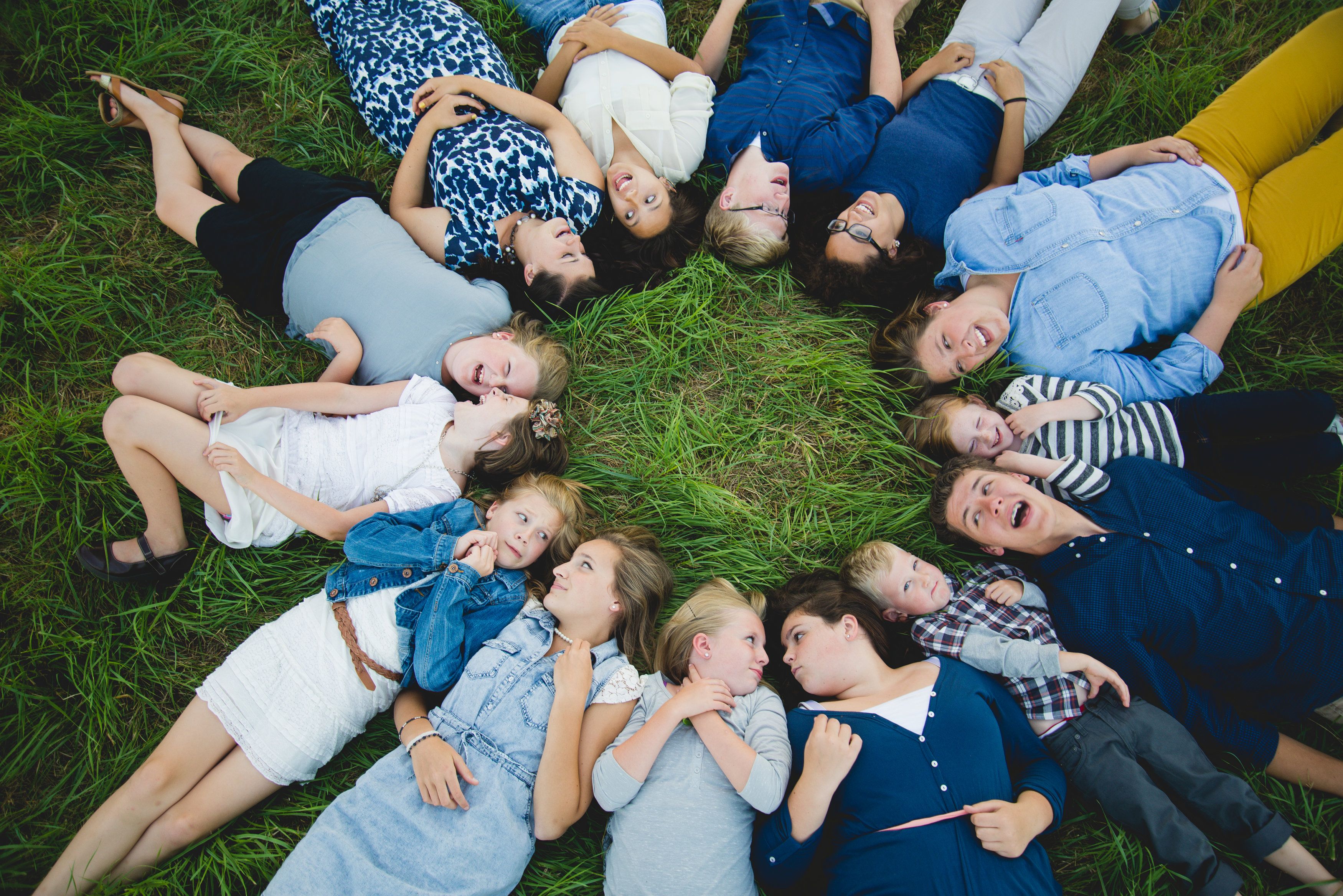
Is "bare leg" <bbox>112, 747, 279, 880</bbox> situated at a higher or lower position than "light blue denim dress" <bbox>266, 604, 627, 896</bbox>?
lower

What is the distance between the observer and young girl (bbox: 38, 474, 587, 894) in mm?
2680

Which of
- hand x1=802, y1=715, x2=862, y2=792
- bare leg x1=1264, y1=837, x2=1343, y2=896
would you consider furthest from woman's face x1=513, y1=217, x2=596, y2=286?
bare leg x1=1264, y1=837, x2=1343, y2=896

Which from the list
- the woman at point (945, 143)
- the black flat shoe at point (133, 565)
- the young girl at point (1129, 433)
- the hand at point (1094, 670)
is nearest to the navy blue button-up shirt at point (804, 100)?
the woman at point (945, 143)

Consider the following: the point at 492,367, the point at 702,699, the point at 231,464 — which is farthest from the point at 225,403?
the point at 702,699

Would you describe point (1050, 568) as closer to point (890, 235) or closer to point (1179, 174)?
point (890, 235)

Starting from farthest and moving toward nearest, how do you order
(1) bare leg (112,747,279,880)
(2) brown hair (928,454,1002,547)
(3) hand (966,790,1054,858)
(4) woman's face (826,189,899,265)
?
(4) woman's face (826,189,899,265), (2) brown hair (928,454,1002,547), (1) bare leg (112,747,279,880), (3) hand (966,790,1054,858)

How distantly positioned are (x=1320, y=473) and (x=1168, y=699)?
1343mm

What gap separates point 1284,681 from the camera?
2760 millimetres

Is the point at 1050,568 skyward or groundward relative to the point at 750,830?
skyward

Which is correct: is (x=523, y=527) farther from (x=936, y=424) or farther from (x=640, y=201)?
(x=936, y=424)

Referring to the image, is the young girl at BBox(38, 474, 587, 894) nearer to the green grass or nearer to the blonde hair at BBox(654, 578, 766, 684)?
the green grass

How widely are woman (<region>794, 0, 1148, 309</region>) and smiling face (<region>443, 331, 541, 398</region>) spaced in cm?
167

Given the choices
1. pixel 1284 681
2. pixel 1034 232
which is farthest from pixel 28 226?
pixel 1284 681

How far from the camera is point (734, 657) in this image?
279 cm
